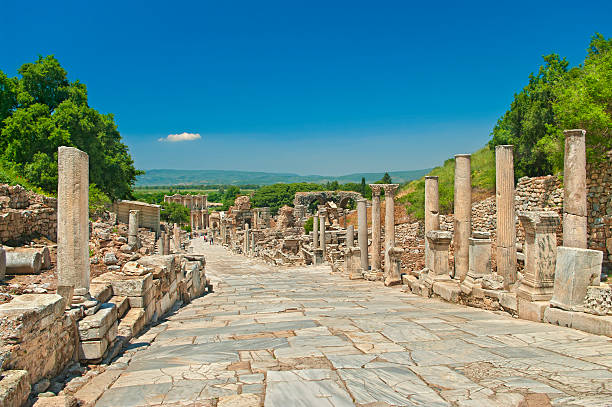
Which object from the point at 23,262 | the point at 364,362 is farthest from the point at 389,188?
the point at 23,262

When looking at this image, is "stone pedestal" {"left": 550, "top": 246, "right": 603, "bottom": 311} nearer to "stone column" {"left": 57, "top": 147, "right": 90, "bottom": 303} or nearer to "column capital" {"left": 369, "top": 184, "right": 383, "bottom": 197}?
"stone column" {"left": 57, "top": 147, "right": 90, "bottom": 303}

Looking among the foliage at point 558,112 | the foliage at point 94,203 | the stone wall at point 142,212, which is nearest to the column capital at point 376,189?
the foliage at point 558,112

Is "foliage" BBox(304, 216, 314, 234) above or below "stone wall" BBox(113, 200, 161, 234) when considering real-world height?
below

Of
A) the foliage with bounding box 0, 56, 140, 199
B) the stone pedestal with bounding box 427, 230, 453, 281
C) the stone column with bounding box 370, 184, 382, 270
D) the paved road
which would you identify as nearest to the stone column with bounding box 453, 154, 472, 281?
the stone pedestal with bounding box 427, 230, 453, 281

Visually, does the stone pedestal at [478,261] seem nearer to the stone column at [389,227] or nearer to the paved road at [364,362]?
the paved road at [364,362]

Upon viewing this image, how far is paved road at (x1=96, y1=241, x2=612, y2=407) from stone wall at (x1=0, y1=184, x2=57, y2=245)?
698 centimetres

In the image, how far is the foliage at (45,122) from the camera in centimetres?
2000

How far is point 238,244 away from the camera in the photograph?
44.6 meters

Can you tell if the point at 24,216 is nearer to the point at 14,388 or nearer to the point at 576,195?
the point at 14,388

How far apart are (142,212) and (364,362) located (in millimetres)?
31382

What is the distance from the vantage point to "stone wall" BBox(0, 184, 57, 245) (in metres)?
11.2

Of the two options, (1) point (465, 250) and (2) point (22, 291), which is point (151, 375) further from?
(1) point (465, 250)

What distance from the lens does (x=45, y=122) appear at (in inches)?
802

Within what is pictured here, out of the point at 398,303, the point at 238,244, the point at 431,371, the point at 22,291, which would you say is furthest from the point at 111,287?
the point at 238,244
